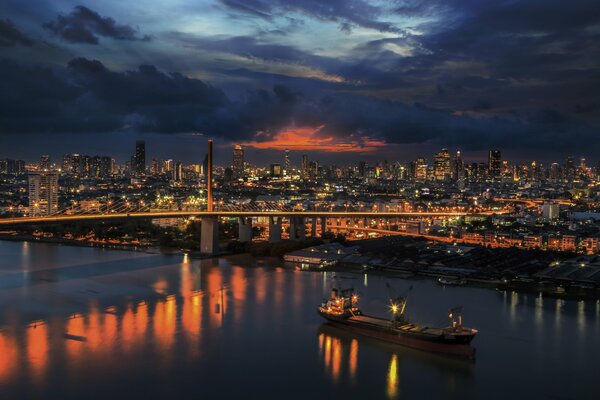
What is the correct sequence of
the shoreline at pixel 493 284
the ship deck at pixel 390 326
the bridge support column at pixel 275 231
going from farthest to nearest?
the bridge support column at pixel 275 231 → the shoreline at pixel 493 284 → the ship deck at pixel 390 326

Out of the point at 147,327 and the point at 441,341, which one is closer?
the point at 441,341

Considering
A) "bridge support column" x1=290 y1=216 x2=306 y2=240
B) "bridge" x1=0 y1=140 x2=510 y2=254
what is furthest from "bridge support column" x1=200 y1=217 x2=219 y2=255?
"bridge support column" x1=290 y1=216 x2=306 y2=240

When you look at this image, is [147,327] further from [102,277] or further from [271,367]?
[102,277]

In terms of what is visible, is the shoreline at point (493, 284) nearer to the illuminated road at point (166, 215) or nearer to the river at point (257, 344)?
the river at point (257, 344)

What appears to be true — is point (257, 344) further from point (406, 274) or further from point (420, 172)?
point (420, 172)

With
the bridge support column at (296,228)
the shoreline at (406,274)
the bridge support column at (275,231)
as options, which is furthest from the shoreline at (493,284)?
the bridge support column at (296,228)

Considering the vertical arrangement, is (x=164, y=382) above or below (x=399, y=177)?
below

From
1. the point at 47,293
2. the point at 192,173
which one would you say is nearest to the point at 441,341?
the point at 47,293
